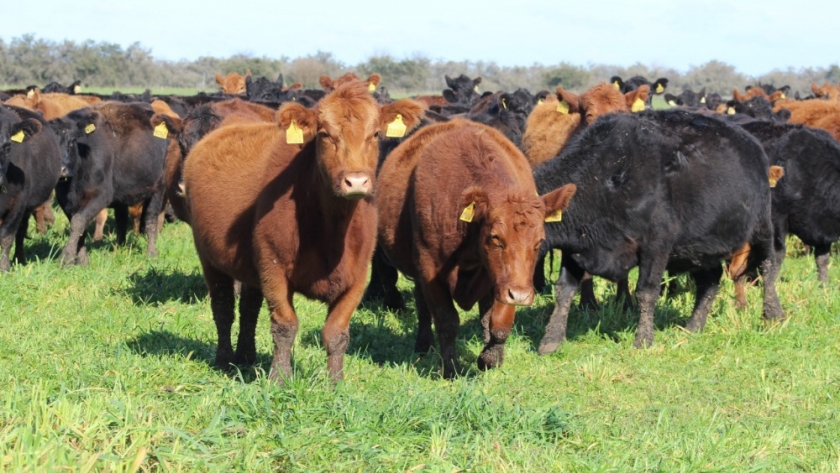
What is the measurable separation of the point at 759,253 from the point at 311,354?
4.68m

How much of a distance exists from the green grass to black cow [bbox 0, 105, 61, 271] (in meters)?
1.00

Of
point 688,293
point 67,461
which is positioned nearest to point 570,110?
point 688,293

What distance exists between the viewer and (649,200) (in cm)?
816

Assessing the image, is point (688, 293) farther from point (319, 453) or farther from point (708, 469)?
point (319, 453)

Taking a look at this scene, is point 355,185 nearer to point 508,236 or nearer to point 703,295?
point 508,236

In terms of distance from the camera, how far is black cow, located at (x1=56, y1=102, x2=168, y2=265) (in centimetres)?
1211

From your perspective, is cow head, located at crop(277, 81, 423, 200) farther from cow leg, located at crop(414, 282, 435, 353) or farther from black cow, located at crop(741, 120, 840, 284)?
black cow, located at crop(741, 120, 840, 284)

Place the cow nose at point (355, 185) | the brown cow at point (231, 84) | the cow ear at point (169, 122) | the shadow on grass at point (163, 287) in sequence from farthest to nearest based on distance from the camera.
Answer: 1. the brown cow at point (231, 84)
2. the cow ear at point (169, 122)
3. the shadow on grass at point (163, 287)
4. the cow nose at point (355, 185)

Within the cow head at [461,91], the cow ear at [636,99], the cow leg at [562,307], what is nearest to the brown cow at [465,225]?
the cow leg at [562,307]

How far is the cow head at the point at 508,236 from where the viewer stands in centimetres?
637

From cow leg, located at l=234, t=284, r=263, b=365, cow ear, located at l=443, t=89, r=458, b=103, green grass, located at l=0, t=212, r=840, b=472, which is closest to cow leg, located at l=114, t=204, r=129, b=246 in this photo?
green grass, located at l=0, t=212, r=840, b=472

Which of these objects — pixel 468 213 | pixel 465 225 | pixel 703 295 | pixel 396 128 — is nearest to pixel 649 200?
pixel 703 295

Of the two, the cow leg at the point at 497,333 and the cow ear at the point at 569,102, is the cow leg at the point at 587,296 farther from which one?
the cow ear at the point at 569,102

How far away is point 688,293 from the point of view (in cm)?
1006
